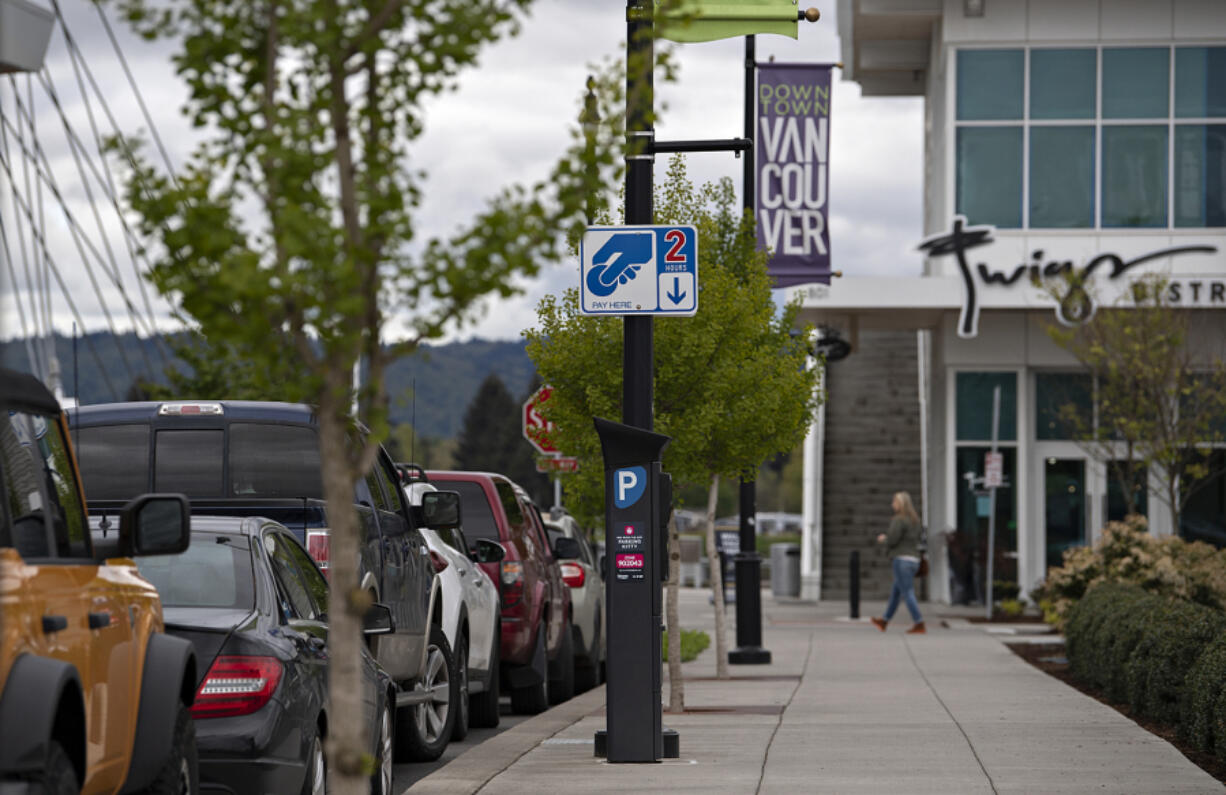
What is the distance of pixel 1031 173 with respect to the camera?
106ft

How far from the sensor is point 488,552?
45.7 ft

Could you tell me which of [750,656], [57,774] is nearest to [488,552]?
[750,656]

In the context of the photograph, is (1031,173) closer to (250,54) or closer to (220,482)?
(220,482)

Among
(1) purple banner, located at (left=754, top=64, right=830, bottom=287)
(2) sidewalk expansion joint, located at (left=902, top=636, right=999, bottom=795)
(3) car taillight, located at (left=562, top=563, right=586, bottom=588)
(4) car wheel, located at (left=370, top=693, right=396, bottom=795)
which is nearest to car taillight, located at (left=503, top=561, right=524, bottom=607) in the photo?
(3) car taillight, located at (left=562, top=563, right=586, bottom=588)

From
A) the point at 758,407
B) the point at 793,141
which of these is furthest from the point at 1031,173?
the point at 758,407

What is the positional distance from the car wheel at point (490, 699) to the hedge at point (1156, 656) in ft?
15.0

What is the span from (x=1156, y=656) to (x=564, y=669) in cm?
531

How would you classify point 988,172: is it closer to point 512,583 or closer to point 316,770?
point 512,583

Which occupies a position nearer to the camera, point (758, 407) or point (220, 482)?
point (220, 482)

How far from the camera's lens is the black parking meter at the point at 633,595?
10.7 metres

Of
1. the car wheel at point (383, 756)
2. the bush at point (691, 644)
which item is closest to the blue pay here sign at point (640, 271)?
the car wheel at point (383, 756)

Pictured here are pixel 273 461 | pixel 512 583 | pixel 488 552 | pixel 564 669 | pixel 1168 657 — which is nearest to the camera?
pixel 273 461

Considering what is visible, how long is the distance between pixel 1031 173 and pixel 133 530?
27.9m

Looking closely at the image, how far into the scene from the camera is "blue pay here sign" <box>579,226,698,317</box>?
10992 millimetres
